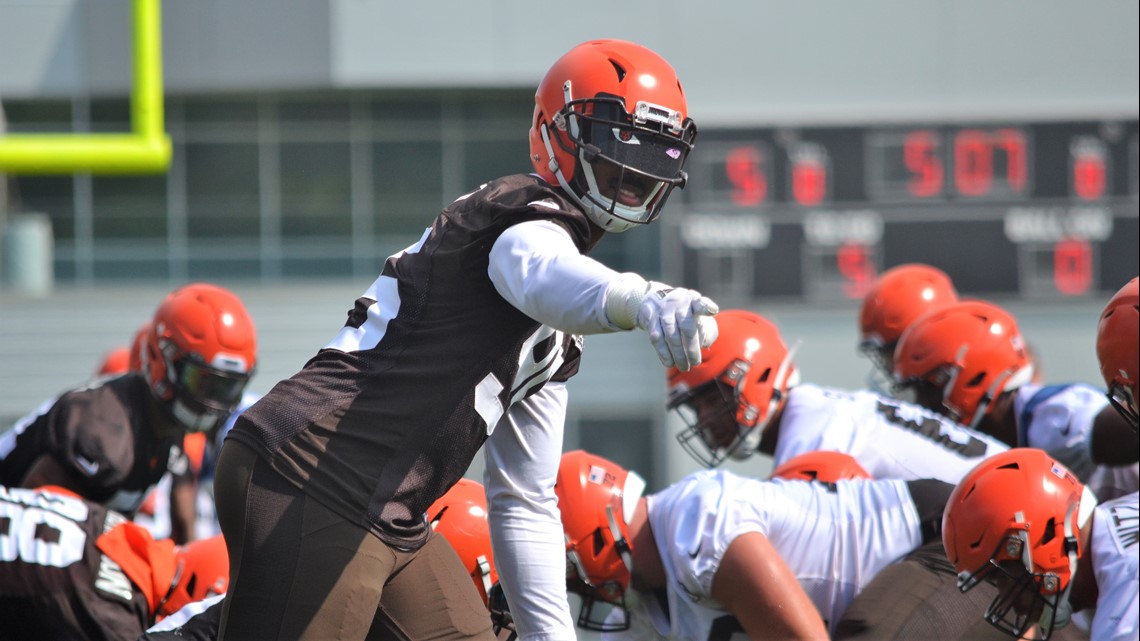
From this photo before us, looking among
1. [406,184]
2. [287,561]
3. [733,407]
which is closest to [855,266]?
[406,184]

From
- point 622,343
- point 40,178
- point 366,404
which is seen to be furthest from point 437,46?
point 366,404

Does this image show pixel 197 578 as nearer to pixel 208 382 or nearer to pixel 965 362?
pixel 208 382

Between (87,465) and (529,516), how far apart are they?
8.04 feet

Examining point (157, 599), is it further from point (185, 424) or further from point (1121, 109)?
point (1121, 109)

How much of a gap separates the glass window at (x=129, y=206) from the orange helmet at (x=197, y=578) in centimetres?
1213

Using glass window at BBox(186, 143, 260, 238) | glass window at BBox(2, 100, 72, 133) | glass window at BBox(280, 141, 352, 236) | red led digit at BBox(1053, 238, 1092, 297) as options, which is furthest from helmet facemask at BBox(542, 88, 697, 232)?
glass window at BBox(2, 100, 72, 133)

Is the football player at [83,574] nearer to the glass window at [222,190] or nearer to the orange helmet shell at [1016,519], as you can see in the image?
the orange helmet shell at [1016,519]

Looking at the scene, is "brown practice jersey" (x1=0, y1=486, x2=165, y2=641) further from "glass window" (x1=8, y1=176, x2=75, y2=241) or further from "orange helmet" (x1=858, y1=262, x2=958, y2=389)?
"glass window" (x1=8, y1=176, x2=75, y2=241)

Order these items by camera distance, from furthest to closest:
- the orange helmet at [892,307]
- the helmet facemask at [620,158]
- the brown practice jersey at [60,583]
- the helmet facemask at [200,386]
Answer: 1. the orange helmet at [892,307]
2. the helmet facemask at [200,386]
3. the brown practice jersey at [60,583]
4. the helmet facemask at [620,158]

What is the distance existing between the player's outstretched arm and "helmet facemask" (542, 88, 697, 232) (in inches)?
41.5

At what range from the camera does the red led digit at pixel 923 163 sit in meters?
11.3

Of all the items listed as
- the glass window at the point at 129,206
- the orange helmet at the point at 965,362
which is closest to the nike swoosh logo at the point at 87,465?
the orange helmet at the point at 965,362

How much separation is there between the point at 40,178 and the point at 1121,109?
1166 centimetres

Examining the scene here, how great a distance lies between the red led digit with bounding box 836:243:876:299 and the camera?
11.3m
